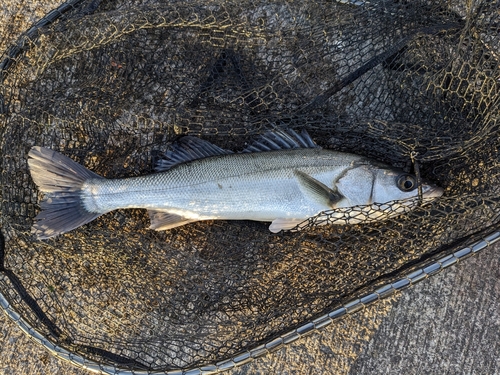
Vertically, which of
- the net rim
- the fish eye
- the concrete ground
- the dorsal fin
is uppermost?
the dorsal fin

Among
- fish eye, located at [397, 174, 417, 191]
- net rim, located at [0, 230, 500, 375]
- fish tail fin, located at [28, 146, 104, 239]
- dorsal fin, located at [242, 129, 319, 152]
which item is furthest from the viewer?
dorsal fin, located at [242, 129, 319, 152]

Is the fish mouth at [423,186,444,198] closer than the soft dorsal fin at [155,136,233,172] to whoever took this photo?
Yes

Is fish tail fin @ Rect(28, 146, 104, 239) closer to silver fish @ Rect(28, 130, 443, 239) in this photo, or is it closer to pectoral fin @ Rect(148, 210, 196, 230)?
silver fish @ Rect(28, 130, 443, 239)

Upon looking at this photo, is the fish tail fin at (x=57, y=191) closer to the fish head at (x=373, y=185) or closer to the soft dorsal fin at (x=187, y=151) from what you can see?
the soft dorsal fin at (x=187, y=151)

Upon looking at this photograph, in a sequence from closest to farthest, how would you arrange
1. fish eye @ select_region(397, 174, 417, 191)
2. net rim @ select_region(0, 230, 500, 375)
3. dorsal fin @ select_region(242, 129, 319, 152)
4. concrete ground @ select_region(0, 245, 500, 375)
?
net rim @ select_region(0, 230, 500, 375), fish eye @ select_region(397, 174, 417, 191), dorsal fin @ select_region(242, 129, 319, 152), concrete ground @ select_region(0, 245, 500, 375)

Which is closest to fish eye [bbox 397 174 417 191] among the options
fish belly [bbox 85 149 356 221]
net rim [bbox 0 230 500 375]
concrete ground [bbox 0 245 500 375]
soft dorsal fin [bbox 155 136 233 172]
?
fish belly [bbox 85 149 356 221]

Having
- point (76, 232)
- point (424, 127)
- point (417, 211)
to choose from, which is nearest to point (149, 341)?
point (76, 232)

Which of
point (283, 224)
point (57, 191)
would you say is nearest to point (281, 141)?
point (283, 224)

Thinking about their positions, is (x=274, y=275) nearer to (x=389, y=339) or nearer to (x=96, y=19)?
(x=389, y=339)
